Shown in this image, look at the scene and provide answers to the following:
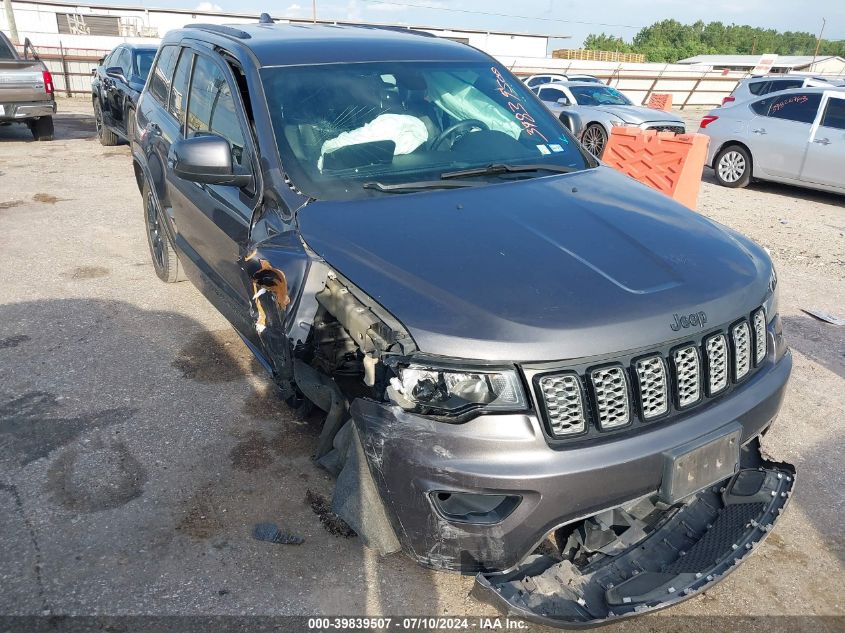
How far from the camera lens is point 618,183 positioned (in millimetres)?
3480

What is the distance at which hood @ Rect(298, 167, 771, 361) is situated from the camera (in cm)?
225

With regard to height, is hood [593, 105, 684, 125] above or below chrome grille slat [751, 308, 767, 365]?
below

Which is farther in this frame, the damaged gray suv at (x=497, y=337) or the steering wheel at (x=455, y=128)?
the steering wheel at (x=455, y=128)

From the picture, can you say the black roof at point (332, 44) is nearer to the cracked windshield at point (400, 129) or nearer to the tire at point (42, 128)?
the cracked windshield at point (400, 129)

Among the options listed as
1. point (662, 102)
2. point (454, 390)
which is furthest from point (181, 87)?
point (662, 102)

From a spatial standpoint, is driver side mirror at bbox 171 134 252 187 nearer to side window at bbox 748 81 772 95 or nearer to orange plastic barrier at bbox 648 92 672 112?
side window at bbox 748 81 772 95

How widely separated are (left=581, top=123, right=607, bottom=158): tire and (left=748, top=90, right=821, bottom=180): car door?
2.93 meters

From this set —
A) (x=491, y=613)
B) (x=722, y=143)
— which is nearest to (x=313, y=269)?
(x=491, y=613)

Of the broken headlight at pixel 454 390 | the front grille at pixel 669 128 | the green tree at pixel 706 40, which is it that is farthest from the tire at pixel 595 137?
the green tree at pixel 706 40

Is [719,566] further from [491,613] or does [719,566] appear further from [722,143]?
[722,143]

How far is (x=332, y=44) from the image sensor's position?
3805 millimetres

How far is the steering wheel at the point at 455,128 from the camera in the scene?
3.53 metres

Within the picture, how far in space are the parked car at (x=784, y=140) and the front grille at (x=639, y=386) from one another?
896cm

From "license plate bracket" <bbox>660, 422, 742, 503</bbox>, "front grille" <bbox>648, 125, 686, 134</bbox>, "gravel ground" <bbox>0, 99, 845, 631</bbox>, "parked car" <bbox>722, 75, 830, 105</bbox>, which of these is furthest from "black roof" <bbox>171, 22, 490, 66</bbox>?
"parked car" <bbox>722, 75, 830, 105</bbox>
